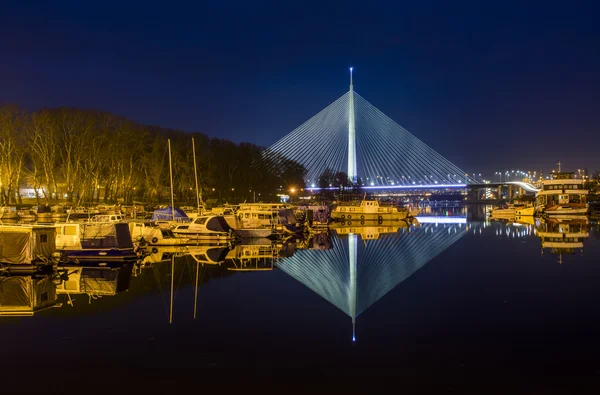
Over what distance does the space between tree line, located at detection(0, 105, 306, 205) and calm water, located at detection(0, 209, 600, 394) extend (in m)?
35.1

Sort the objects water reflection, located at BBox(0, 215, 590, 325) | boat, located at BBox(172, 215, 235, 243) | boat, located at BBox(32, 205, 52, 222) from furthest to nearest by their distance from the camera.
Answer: boat, located at BBox(32, 205, 52, 222), boat, located at BBox(172, 215, 235, 243), water reflection, located at BBox(0, 215, 590, 325)

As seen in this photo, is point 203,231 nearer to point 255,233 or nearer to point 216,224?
point 216,224

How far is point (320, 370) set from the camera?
823 centimetres

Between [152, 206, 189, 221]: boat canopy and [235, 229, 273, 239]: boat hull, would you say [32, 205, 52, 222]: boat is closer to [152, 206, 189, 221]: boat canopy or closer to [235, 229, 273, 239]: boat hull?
[152, 206, 189, 221]: boat canopy

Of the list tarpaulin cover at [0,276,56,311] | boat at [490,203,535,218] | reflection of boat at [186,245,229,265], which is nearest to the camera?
tarpaulin cover at [0,276,56,311]

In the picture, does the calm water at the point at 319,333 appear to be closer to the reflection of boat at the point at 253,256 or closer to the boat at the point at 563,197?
the reflection of boat at the point at 253,256

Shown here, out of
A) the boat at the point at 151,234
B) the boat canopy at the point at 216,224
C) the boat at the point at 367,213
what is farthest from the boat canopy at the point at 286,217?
the boat at the point at 367,213

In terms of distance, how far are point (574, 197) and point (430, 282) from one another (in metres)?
47.3

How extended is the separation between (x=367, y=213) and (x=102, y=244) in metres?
31.0

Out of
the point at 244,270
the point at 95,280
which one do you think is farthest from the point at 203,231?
the point at 95,280

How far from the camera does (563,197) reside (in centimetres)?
5719

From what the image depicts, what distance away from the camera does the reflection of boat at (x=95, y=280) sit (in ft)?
47.8

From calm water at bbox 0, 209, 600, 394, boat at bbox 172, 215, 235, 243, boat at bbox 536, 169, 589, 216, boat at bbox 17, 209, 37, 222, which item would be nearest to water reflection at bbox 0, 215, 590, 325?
calm water at bbox 0, 209, 600, 394

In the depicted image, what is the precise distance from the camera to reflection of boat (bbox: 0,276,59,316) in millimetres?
12203
